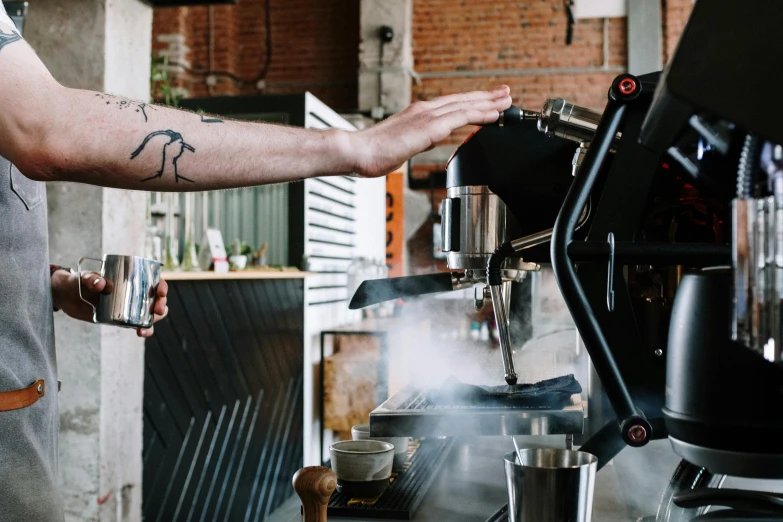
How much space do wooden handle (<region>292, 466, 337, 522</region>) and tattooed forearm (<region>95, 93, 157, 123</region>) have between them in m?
0.48

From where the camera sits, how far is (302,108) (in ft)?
14.7

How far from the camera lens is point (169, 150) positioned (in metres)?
0.87

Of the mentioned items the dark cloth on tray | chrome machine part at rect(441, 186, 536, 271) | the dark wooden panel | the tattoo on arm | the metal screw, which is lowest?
the dark wooden panel

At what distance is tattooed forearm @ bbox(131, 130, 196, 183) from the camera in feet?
2.84

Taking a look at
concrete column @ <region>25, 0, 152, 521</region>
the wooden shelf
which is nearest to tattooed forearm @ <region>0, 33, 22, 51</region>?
concrete column @ <region>25, 0, 152, 521</region>

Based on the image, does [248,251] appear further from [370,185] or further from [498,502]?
[498,502]

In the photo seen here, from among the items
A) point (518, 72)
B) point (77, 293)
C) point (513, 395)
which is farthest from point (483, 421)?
point (518, 72)

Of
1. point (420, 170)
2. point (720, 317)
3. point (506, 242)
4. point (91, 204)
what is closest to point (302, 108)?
point (91, 204)

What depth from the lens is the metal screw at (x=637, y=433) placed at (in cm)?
75

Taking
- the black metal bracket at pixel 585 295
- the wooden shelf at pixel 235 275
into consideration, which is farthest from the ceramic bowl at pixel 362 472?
the wooden shelf at pixel 235 275

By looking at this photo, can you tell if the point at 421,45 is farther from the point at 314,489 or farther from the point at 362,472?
the point at 314,489

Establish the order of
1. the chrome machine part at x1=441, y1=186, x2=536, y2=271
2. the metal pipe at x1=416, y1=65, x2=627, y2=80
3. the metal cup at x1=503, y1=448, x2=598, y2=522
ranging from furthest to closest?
the metal pipe at x1=416, y1=65, x2=627, y2=80, the chrome machine part at x1=441, y1=186, x2=536, y2=271, the metal cup at x1=503, y1=448, x2=598, y2=522

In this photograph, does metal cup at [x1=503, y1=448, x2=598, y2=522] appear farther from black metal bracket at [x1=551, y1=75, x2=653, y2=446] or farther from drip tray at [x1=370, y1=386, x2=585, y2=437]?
drip tray at [x1=370, y1=386, x2=585, y2=437]

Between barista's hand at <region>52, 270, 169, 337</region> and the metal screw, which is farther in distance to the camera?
barista's hand at <region>52, 270, 169, 337</region>
